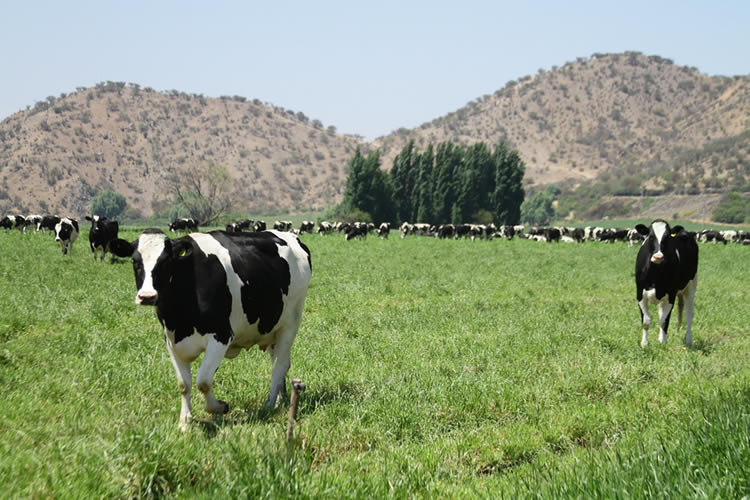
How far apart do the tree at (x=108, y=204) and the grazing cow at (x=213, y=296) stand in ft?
606

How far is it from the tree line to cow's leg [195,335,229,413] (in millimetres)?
84417

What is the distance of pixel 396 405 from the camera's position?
7.17 meters

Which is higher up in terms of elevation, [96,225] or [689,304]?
[689,304]

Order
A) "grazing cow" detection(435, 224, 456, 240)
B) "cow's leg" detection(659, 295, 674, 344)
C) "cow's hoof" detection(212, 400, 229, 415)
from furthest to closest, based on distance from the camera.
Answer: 1. "grazing cow" detection(435, 224, 456, 240)
2. "cow's leg" detection(659, 295, 674, 344)
3. "cow's hoof" detection(212, 400, 229, 415)

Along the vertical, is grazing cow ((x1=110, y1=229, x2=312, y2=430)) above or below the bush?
below

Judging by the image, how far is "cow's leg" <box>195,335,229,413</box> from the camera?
21.9 feet

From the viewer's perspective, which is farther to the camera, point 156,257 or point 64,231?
point 64,231

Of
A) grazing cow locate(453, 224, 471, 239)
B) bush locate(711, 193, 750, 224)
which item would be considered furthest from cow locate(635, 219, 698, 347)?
bush locate(711, 193, 750, 224)

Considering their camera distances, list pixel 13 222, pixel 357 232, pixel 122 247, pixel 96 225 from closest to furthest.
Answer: pixel 122 247, pixel 96 225, pixel 13 222, pixel 357 232

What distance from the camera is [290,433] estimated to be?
4.61m

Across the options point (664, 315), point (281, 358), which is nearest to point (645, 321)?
point (664, 315)

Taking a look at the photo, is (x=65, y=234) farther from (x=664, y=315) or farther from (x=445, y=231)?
(x=445, y=231)

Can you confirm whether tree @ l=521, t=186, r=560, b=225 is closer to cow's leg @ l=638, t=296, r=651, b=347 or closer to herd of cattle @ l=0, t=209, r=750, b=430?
cow's leg @ l=638, t=296, r=651, b=347

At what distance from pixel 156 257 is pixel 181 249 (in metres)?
0.34
